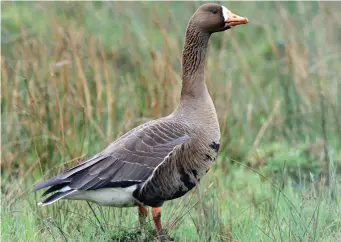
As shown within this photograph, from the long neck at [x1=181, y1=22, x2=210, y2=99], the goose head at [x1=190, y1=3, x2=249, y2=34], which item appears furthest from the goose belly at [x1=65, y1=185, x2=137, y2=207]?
the goose head at [x1=190, y1=3, x2=249, y2=34]

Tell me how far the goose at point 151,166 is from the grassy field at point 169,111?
0.18 metres

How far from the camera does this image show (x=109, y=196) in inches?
182

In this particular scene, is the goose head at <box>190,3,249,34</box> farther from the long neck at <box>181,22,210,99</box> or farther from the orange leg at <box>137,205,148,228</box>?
the orange leg at <box>137,205,148,228</box>

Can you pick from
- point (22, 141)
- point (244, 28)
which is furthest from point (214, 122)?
point (244, 28)

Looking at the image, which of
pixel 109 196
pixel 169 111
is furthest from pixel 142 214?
pixel 169 111

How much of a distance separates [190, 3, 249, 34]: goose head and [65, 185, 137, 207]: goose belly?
1343 millimetres

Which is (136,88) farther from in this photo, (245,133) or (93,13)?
(93,13)

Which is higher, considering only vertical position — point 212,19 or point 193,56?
point 212,19

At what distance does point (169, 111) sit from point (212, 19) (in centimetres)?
172

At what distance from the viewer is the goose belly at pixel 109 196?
4.60 meters

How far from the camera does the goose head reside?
17.1 feet

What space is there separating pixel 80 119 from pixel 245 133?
1.67 m

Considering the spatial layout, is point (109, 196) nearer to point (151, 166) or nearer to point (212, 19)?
point (151, 166)

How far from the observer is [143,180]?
471 centimetres
